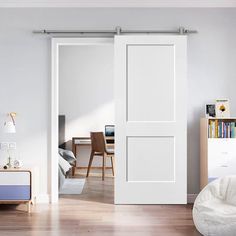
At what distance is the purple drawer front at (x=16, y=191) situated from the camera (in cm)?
443

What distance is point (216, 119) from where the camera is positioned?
470 cm

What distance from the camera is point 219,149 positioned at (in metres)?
4.62

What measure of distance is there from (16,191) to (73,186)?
171cm

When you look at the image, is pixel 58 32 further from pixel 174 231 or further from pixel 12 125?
pixel 174 231

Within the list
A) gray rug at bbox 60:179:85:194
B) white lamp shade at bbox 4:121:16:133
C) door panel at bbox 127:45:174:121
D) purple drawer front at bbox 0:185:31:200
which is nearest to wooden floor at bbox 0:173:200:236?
purple drawer front at bbox 0:185:31:200

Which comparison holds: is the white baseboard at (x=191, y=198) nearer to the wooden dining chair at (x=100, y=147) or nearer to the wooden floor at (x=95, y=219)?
the wooden floor at (x=95, y=219)

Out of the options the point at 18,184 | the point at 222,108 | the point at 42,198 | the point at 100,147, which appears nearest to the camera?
the point at 18,184

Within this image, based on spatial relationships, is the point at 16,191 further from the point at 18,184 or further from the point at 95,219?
the point at 95,219

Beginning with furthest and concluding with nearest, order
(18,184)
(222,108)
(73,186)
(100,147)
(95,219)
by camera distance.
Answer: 1. (100,147)
2. (73,186)
3. (222,108)
4. (18,184)
5. (95,219)

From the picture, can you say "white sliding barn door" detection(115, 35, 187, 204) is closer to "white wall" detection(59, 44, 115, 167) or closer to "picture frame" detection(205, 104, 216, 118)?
"picture frame" detection(205, 104, 216, 118)

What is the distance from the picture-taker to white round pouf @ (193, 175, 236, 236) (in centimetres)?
327

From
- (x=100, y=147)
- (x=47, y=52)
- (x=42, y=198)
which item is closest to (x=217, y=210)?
(x=42, y=198)

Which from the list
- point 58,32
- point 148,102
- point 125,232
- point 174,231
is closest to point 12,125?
point 58,32

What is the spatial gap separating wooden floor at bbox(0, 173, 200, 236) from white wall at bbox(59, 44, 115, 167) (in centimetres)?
290
